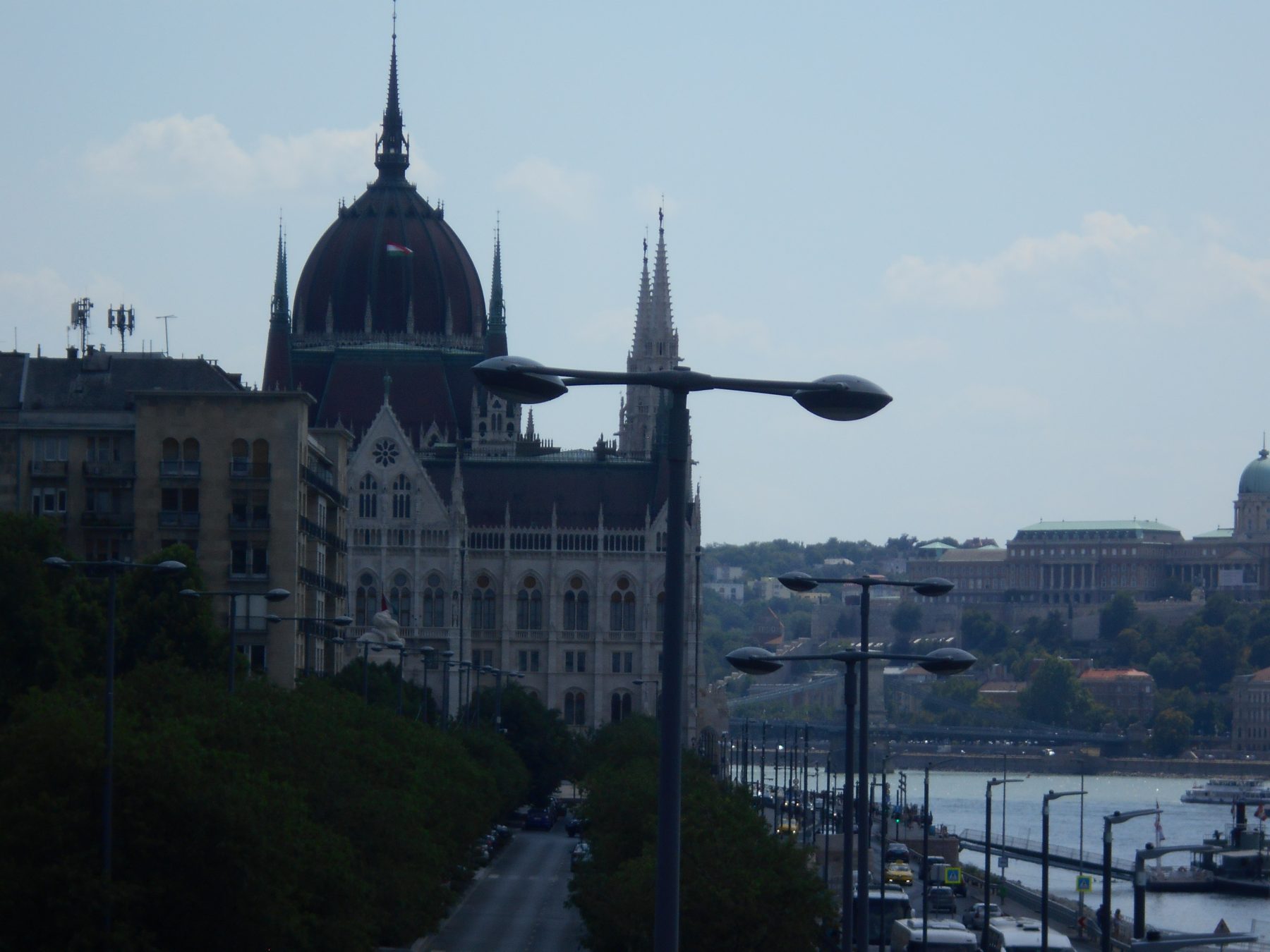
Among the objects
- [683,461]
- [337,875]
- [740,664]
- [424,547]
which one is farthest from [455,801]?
[424,547]

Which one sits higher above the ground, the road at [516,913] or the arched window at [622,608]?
the arched window at [622,608]

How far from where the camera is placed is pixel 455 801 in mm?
A: 76688

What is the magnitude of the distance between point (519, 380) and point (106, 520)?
80422 millimetres

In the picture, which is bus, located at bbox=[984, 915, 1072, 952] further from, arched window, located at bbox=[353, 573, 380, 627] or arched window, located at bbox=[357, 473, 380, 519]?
arched window, located at bbox=[357, 473, 380, 519]

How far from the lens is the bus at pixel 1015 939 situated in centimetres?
7762

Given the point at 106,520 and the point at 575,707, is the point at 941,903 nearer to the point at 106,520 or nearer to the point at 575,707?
the point at 106,520

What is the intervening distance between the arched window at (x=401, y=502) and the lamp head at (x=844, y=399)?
158m

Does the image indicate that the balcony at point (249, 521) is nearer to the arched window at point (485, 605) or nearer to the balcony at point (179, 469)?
the balcony at point (179, 469)

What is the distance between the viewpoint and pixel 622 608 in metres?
185

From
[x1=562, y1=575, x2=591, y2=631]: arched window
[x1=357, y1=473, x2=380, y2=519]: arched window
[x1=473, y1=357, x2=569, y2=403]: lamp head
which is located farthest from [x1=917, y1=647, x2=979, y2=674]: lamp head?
[x1=562, y1=575, x2=591, y2=631]: arched window

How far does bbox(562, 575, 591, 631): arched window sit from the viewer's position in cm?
18475

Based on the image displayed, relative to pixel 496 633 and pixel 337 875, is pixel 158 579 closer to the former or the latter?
pixel 337 875

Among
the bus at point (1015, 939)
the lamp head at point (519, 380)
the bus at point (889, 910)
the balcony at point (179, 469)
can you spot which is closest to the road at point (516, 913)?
the bus at point (889, 910)

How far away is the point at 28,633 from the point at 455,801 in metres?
13.2
